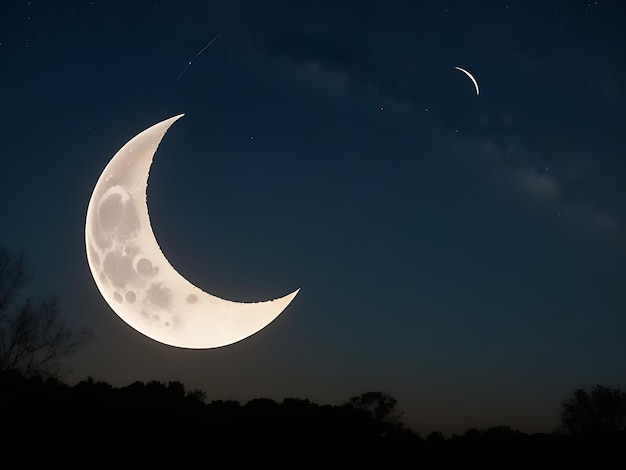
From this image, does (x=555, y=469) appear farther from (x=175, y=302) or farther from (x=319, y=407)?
(x=175, y=302)

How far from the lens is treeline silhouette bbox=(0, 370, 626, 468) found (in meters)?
22.9

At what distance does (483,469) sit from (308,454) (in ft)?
25.4

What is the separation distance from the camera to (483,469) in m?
23.4

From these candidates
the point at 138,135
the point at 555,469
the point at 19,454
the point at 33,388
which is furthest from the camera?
the point at 33,388

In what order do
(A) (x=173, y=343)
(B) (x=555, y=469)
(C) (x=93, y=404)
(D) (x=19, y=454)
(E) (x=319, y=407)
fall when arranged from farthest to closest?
(E) (x=319, y=407) < (C) (x=93, y=404) < (B) (x=555, y=469) < (D) (x=19, y=454) < (A) (x=173, y=343)

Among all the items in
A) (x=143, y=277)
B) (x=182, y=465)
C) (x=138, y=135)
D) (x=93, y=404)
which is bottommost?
(x=182, y=465)

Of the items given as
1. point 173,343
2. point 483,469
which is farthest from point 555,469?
point 173,343

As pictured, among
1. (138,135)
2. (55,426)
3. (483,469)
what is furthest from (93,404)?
(483,469)

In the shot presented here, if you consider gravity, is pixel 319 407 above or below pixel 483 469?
above

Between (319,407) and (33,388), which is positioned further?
(319,407)

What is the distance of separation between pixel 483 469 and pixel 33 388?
795 inches

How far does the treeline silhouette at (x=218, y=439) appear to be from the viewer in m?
22.9

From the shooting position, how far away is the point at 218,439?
25.1 m

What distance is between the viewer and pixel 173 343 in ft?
44.2
